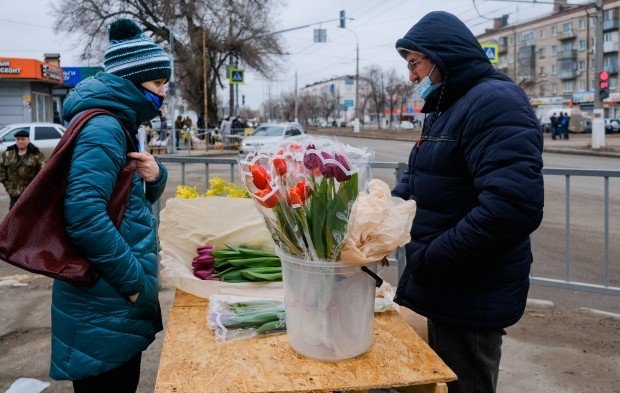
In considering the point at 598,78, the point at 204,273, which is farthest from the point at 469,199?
A: the point at 598,78

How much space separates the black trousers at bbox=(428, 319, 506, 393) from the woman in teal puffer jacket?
1217mm

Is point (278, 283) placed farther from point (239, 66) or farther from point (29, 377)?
point (239, 66)

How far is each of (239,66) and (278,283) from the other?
34761 millimetres

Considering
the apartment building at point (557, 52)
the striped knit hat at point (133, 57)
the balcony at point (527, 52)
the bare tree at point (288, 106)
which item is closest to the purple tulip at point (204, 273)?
the striped knit hat at point (133, 57)

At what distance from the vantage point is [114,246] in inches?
75.6

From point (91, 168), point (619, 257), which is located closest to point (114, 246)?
point (91, 168)

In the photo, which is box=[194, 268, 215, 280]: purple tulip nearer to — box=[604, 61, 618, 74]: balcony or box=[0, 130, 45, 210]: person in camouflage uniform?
box=[0, 130, 45, 210]: person in camouflage uniform

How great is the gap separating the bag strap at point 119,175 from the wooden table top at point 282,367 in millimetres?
488

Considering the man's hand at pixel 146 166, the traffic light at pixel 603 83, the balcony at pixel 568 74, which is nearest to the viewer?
the man's hand at pixel 146 166

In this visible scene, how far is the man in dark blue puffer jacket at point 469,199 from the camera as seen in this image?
71.4 inches

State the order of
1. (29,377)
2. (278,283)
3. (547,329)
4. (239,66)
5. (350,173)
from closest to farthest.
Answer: (350,173) < (278,283) < (29,377) < (547,329) < (239,66)

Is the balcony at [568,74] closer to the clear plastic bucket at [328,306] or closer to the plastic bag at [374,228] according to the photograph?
the plastic bag at [374,228]

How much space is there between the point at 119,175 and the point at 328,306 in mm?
946

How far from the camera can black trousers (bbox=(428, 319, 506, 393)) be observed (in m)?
2.07
